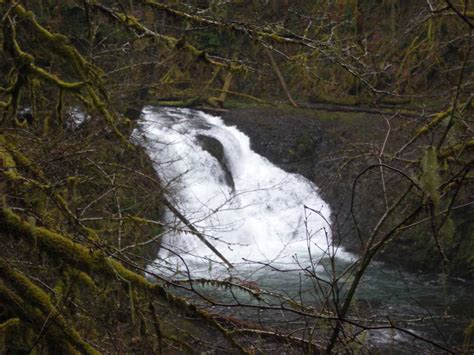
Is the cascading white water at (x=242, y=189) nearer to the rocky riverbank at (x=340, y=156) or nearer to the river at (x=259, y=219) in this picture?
the river at (x=259, y=219)

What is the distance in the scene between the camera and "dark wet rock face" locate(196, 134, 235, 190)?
12.9m

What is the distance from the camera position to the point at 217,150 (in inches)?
521

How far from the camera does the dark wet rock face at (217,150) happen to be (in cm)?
1294

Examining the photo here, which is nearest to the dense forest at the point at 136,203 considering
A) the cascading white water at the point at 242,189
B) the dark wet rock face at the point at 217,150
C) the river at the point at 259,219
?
the river at the point at 259,219

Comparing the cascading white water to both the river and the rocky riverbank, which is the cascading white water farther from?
the rocky riverbank

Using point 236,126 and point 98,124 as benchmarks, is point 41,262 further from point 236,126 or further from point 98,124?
point 236,126

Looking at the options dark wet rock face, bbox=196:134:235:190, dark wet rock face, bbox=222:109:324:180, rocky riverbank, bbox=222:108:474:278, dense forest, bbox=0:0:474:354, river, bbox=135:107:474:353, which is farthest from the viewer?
dark wet rock face, bbox=222:109:324:180

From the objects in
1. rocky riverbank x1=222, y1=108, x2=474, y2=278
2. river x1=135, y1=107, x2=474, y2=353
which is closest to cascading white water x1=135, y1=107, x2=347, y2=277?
river x1=135, y1=107, x2=474, y2=353

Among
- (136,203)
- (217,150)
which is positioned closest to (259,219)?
(217,150)

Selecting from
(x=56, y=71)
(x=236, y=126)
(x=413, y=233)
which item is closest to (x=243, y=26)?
(x=56, y=71)

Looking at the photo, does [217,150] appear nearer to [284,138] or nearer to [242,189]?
[242,189]

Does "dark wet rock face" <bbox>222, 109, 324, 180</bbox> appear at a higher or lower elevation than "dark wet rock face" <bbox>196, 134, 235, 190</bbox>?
higher

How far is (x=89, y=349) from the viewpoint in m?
2.94

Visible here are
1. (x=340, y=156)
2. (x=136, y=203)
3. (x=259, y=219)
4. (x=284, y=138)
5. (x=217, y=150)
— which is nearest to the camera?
(x=136, y=203)
